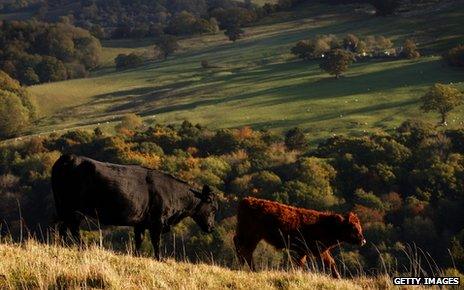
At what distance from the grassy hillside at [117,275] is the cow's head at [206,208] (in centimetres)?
376

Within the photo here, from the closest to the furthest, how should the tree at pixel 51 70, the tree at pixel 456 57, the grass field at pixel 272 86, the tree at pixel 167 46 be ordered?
the grass field at pixel 272 86, the tree at pixel 456 57, the tree at pixel 51 70, the tree at pixel 167 46

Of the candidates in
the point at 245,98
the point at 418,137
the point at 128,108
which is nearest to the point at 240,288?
the point at 418,137

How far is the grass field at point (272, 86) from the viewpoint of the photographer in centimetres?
6266

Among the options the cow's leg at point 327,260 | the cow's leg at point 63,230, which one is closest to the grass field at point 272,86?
the cow's leg at point 327,260

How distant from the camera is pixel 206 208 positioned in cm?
1372

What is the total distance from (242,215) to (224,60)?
101265mm

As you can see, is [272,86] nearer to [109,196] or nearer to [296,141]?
[296,141]

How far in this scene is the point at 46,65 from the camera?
396 feet

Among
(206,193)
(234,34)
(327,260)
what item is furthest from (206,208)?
(234,34)

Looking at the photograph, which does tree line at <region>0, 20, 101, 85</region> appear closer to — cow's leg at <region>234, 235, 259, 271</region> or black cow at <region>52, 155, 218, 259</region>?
black cow at <region>52, 155, 218, 259</region>

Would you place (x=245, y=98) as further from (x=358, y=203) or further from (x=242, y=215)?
(x=242, y=215)

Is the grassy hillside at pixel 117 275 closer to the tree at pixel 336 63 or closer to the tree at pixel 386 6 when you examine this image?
the tree at pixel 336 63

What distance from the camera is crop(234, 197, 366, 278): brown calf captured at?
11.7 m

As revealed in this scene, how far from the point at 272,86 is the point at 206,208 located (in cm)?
6963
